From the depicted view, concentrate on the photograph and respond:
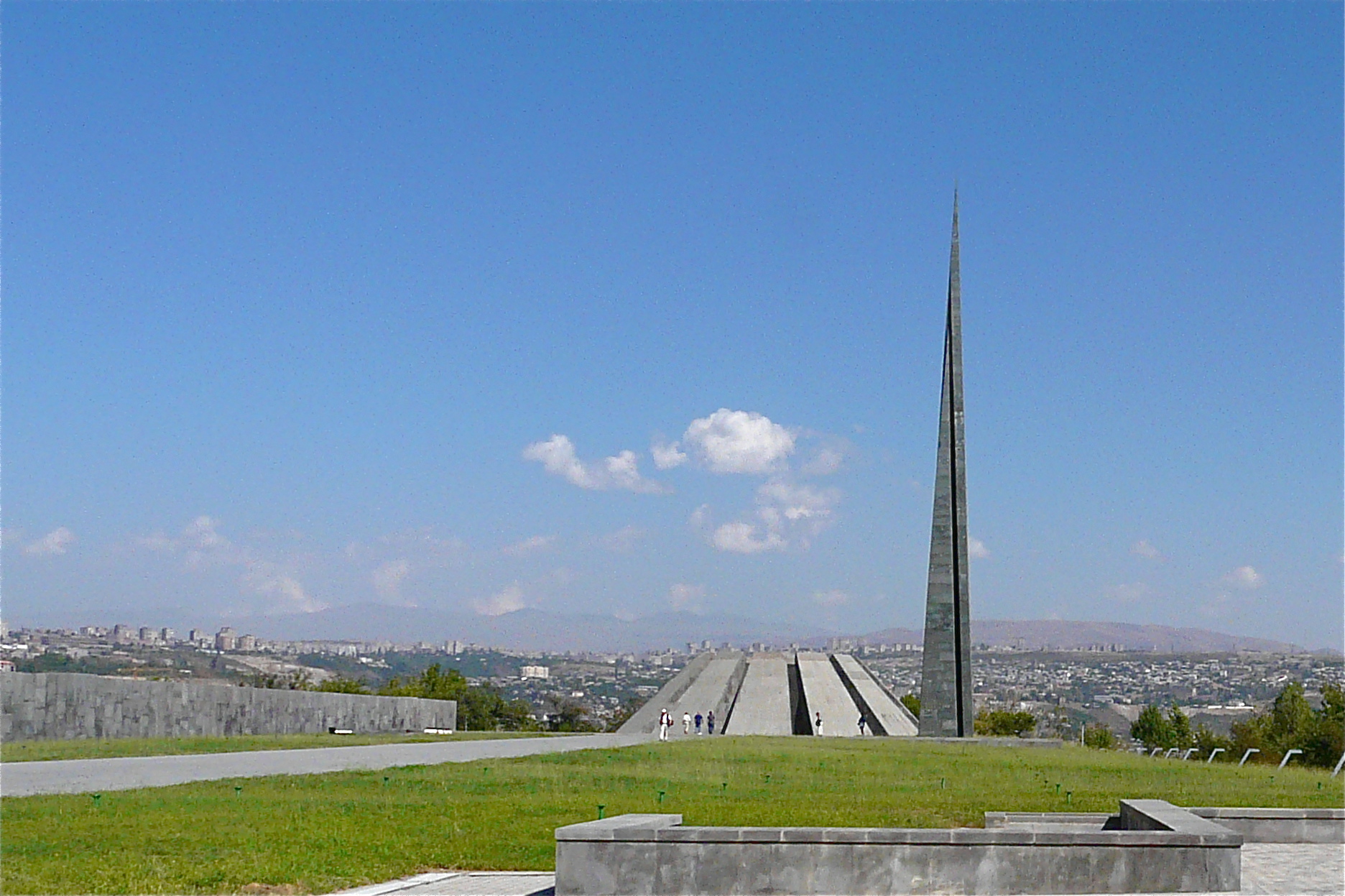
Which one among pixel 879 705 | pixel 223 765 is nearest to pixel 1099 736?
pixel 879 705

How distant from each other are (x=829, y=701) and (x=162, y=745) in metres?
35.6

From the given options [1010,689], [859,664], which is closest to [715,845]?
[859,664]

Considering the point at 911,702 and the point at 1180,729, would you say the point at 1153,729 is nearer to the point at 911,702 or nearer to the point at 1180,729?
the point at 1180,729

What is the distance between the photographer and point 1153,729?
55.1m

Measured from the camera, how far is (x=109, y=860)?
352 inches

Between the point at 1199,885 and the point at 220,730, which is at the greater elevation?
the point at 1199,885

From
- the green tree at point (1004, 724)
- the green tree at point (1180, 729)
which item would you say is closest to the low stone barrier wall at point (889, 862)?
the green tree at point (1180, 729)

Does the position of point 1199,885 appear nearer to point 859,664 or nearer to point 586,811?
point 586,811

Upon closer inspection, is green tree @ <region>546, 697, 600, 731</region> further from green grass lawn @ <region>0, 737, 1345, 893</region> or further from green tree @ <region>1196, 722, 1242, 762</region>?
green grass lawn @ <region>0, 737, 1345, 893</region>

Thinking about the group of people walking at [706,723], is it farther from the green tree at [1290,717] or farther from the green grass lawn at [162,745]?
the green tree at [1290,717]

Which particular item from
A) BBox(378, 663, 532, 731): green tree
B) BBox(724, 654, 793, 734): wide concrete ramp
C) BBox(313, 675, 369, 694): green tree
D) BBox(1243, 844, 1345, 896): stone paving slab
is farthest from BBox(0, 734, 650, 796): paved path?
BBox(378, 663, 532, 731): green tree

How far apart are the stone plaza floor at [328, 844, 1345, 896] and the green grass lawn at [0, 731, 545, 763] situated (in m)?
11.2

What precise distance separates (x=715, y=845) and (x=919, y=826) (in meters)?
3.90

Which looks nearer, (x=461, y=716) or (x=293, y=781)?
(x=293, y=781)
